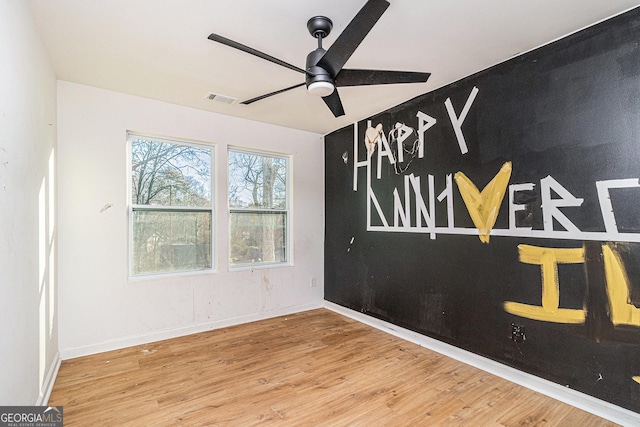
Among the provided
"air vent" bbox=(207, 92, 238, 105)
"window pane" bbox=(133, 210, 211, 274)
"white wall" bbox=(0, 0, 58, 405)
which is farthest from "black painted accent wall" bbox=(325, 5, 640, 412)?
"white wall" bbox=(0, 0, 58, 405)

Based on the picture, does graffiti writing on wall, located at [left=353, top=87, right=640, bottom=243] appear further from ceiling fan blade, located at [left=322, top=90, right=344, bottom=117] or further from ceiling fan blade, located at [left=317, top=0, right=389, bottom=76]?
ceiling fan blade, located at [left=317, top=0, right=389, bottom=76]

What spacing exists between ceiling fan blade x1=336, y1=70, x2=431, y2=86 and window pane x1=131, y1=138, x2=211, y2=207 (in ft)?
7.49

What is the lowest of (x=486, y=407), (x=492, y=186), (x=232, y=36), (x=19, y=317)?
(x=486, y=407)

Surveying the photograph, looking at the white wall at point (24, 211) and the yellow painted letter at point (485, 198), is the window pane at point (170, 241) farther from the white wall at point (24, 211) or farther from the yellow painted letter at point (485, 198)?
the yellow painted letter at point (485, 198)

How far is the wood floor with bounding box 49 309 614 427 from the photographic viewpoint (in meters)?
2.02

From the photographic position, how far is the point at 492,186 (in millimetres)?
2596

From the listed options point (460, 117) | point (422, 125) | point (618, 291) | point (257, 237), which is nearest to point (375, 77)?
point (460, 117)

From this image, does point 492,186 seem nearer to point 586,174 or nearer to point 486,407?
point 586,174

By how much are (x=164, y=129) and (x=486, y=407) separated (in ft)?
Result: 12.6

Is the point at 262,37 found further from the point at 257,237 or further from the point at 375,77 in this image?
the point at 257,237

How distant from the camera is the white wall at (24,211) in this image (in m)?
1.46

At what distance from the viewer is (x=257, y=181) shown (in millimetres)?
4145

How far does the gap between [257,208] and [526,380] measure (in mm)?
3262

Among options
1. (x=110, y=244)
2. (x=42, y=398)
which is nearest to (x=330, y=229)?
(x=110, y=244)
